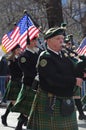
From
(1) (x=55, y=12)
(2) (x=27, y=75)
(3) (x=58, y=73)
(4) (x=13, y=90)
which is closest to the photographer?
(3) (x=58, y=73)

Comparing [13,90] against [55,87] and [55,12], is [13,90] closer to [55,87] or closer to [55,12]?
[55,87]

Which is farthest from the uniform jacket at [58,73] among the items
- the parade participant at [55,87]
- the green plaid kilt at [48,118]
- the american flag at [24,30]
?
the american flag at [24,30]

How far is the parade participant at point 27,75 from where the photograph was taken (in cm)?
771

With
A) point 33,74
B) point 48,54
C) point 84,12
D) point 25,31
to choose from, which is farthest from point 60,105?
point 84,12

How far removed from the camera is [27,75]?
7797mm

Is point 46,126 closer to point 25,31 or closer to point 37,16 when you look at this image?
point 25,31

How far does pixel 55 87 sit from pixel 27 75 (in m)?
2.40

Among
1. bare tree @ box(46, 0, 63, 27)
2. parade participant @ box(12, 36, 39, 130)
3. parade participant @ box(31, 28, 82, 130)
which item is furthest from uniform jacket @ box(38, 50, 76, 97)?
bare tree @ box(46, 0, 63, 27)

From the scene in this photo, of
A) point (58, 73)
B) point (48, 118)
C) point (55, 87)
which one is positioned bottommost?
point (48, 118)

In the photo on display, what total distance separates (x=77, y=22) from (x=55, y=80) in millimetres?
21976

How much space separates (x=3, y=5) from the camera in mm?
28281

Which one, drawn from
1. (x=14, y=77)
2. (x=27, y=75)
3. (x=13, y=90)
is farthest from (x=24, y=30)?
(x=27, y=75)

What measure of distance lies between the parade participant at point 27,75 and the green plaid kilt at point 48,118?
2145 mm

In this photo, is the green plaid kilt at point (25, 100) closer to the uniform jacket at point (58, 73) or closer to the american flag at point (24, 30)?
the american flag at point (24, 30)
